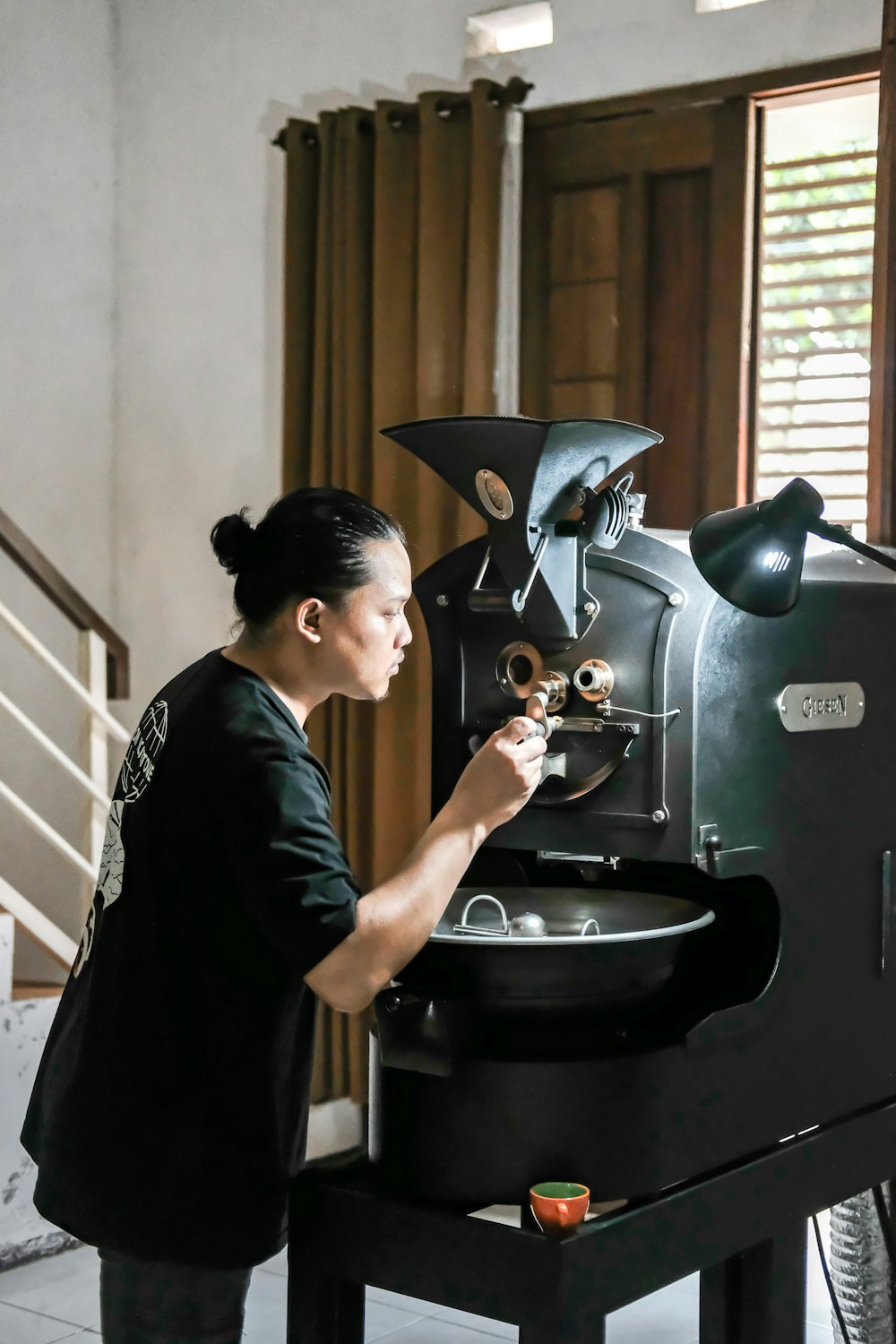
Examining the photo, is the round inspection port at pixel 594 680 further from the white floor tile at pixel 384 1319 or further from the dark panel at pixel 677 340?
the dark panel at pixel 677 340

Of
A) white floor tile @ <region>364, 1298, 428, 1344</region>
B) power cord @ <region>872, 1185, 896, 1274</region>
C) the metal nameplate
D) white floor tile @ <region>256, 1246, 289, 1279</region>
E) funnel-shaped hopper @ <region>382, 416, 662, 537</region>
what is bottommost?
white floor tile @ <region>256, 1246, 289, 1279</region>

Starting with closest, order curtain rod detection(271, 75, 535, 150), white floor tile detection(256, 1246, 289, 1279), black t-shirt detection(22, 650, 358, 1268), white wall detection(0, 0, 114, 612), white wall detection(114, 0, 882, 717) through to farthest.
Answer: black t-shirt detection(22, 650, 358, 1268) < white floor tile detection(256, 1246, 289, 1279) < curtain rod detection(271, 75, 535, 150) < white wall detection(114, 0, 882, 717) < white wall detection(0, 0, 114, 612)

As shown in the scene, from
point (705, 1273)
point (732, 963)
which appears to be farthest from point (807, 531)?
point (705, 1273)

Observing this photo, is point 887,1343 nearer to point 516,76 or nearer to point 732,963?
point 732,963

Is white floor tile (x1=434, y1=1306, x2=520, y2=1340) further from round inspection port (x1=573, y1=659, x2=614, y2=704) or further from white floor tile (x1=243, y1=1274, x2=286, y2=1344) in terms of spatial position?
round inspection port (x1=573, y1=659, x2=614, y2=704)

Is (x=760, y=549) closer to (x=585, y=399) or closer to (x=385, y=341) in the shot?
(x=585, y=399)

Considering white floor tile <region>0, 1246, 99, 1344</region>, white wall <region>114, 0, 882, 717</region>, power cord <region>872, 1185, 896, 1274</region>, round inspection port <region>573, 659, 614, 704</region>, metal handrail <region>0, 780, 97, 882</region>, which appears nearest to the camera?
round inspection port <region>573, 659, 614, 704</region>

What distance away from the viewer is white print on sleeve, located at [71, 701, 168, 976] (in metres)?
1.53

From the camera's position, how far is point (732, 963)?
1689 millimetres

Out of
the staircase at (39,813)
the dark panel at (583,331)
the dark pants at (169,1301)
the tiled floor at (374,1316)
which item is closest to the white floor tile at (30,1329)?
the tiled floor at (374,1316)

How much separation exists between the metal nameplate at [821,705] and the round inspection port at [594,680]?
208 mm

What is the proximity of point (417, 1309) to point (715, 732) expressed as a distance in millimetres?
1757

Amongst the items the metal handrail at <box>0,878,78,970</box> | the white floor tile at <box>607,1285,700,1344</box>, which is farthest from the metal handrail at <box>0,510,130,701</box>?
the white floor tile at <box>607,1285,700,1344</box>

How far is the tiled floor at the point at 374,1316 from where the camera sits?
2719mm
